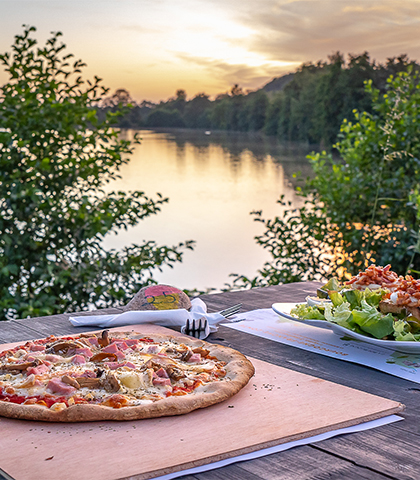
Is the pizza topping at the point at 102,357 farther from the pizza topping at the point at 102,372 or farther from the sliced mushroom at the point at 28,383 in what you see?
the sliced mushroom at the point at 28,383

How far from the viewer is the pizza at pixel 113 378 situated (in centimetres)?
105

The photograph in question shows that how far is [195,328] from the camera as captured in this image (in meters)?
1.68

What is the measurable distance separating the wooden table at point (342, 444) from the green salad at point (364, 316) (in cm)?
10

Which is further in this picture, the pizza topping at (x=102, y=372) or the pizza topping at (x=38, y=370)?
the pizza topping at (x=38, y=370)

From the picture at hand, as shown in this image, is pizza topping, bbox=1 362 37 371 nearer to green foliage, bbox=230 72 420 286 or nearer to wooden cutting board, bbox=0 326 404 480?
wooden cutting board, bbox=0 326 404 480

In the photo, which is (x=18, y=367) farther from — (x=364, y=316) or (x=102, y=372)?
(x=364, y=316)

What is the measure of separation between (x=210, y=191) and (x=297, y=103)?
1481 millimetres

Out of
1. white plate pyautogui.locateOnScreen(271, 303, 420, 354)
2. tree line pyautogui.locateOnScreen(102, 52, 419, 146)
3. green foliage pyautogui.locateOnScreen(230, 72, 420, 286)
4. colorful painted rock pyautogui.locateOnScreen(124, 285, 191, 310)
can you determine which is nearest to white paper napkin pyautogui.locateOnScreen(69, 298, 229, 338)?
colorful painted rock pyautogui.locateOnScreen(124, 285, 191, 310)

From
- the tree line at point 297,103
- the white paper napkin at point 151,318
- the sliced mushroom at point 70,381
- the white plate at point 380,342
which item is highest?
the tree line at point 297,103

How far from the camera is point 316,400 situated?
1152 mm

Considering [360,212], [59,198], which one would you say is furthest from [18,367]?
[360,212]

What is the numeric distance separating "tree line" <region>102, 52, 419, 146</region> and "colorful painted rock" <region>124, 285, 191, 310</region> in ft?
10.8

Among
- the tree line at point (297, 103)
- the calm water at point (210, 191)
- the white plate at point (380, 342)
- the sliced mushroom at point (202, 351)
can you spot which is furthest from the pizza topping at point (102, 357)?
the tree line at point (297, 103)

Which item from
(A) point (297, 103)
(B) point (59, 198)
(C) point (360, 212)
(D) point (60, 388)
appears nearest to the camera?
(D) point (60, 388)
